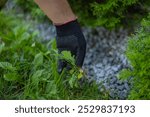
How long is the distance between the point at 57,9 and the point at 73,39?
0.74 feet

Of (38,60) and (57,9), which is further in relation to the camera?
(38,60)

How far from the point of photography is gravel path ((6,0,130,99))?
341cm

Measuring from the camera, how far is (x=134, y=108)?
2.81 m

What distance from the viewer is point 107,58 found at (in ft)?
12.5

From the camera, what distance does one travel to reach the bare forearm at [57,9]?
3059mm

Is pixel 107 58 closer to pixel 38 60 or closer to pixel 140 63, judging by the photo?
pixel 38 60

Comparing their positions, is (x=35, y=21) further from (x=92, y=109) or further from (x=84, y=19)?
(x=92, y=109)

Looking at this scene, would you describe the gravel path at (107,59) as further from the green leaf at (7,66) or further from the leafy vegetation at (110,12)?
the green leaf at (7,66)

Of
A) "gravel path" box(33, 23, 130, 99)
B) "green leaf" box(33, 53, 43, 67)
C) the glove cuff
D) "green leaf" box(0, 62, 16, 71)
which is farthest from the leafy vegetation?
"green leaf" box(0, 62, 16, 71)

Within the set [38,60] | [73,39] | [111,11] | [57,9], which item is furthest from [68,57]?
[111,11]

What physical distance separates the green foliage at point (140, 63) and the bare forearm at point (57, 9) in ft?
1.48

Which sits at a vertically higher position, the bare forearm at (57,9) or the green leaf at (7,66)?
the bare forearm at (57,9)

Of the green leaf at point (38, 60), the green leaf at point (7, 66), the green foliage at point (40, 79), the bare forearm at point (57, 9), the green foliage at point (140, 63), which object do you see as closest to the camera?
the green foliage at point (140, 63)

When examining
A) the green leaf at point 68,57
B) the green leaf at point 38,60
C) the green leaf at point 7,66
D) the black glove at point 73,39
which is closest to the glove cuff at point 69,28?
the black glove at point 73,39
